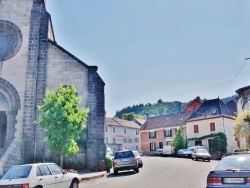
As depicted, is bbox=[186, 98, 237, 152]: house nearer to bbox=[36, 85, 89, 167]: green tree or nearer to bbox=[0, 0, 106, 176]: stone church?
bbox=[0, 0, 106, 176]: stone church

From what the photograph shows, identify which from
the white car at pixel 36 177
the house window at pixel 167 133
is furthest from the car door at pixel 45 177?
the house window at pixel 167 133

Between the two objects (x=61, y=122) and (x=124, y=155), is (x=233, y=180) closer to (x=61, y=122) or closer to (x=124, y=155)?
(x=124, y=155)

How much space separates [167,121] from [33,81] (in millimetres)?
43132

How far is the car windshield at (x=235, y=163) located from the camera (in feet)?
27.6

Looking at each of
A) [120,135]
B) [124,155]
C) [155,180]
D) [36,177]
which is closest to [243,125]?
[124,155]

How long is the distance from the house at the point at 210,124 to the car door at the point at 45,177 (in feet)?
125

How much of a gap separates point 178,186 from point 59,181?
16.4ft

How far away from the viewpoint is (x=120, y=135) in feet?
236

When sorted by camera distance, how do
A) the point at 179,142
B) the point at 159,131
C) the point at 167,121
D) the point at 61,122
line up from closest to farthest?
the point at 61,122, the point at 179,142, the point at 159,131, the point at 167,121

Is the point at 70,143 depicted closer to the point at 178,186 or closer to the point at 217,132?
the point at 178,186

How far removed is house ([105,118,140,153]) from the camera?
68.9 m

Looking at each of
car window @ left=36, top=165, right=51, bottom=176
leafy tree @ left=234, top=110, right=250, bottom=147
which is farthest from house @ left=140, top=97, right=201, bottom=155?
car window @ left=36, top=165, right=51, bottom=176

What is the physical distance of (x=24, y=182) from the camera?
991 centimetres

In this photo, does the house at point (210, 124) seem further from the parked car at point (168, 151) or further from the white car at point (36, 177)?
the white car at point (36, 177)
